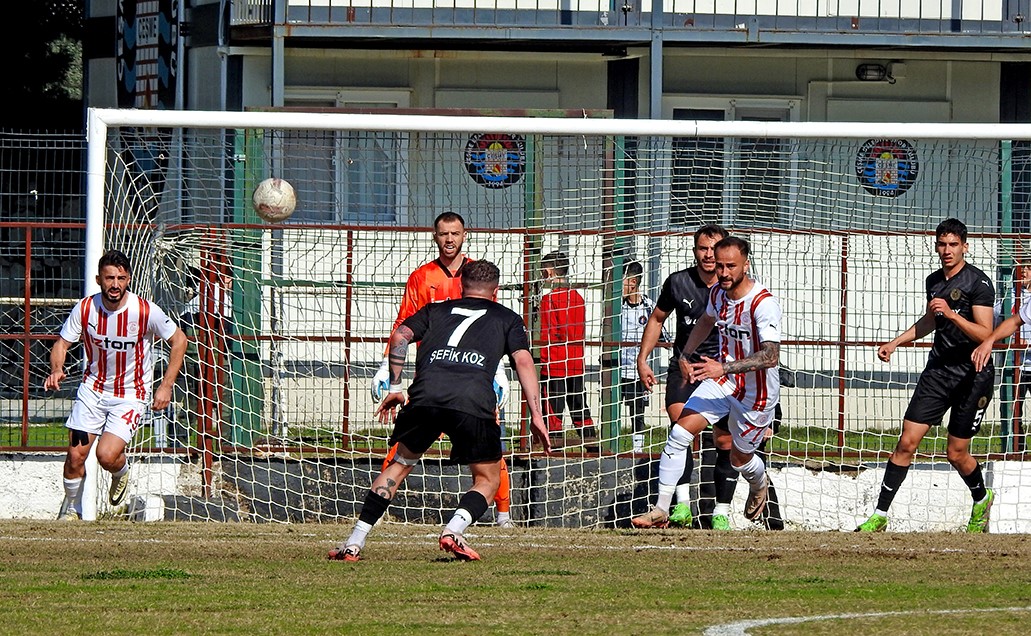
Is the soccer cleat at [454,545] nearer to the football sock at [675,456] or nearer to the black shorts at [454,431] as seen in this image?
the black shorts at [454,431]

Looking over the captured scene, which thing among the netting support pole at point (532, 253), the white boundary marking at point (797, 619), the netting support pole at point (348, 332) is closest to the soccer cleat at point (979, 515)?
the netting support pole at point (532, 253)

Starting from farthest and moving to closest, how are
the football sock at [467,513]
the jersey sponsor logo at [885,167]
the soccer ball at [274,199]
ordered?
1. the jersey sponsor logo at [885,167]
2. the soccer ball at [274,199]
3. the football sock at [467,513]

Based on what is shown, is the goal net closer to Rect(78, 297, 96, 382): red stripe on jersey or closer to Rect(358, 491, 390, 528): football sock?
Rect(78, 297, 96, 382): red stripe on jersey

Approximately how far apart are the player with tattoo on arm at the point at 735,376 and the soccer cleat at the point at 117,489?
144 inches

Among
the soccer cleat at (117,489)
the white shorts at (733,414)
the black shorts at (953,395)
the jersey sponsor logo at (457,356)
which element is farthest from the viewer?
the soccer cleat at (117,489)

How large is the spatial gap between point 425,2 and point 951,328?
9406 millimetres

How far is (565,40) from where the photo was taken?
18.5 meters

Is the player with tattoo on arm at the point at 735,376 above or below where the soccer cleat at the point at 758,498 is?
above

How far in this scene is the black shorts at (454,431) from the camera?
854 cm

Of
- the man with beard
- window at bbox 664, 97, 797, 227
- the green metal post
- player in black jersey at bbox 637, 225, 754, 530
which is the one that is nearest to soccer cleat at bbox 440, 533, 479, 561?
player in black jersey at bbox 637, 225, 754, 530

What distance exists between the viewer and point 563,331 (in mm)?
12734

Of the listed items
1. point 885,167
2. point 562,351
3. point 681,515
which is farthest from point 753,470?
point 885,167

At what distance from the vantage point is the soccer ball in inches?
495

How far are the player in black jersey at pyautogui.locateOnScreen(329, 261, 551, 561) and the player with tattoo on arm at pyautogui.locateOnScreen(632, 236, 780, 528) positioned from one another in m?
1.68
